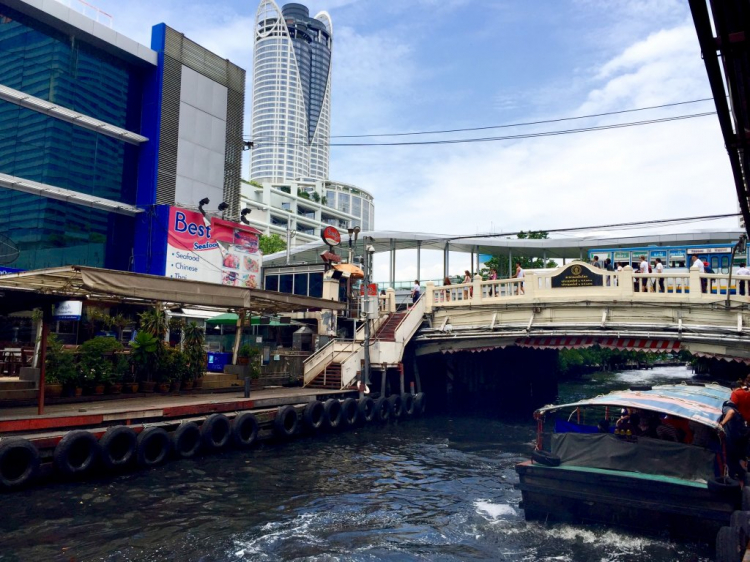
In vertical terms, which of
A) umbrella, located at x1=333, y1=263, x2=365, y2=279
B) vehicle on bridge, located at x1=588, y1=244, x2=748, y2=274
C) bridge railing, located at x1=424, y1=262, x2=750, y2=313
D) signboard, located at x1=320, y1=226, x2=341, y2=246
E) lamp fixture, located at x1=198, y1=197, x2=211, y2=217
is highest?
lamp fixture, located at x1=198, y1=197, x2=211, y2=217

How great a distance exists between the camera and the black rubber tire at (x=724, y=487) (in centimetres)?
957

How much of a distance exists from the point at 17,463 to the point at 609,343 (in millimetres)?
19417

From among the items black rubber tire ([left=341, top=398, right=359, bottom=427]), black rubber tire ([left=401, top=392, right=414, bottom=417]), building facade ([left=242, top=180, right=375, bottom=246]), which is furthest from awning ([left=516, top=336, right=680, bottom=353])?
building facade ([left=242, top=180, right=375, bottom=246])

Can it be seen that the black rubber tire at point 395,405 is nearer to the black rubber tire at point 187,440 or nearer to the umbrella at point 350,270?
the umbrella at point 350,270

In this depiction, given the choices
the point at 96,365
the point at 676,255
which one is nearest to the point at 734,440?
the point at 96,365

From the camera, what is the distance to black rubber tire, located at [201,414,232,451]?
16.8 m

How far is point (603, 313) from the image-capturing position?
22391 millimetres

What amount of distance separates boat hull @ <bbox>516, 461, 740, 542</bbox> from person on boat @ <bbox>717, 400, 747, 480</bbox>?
1.07m

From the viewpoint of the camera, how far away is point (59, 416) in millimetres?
13906

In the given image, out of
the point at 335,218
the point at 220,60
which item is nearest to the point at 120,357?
the point at 220,60

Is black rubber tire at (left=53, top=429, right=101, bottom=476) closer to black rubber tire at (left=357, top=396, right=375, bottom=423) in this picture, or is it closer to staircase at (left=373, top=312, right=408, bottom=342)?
black rubber tire at (left=357, top=396, right=375, bottom=423)

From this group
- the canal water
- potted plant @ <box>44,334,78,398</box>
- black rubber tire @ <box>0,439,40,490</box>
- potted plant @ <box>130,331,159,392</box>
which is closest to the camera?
the canal water

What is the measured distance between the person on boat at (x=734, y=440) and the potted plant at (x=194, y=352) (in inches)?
678

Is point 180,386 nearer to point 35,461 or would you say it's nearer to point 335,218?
point 35,461
